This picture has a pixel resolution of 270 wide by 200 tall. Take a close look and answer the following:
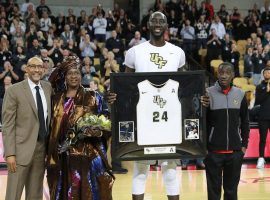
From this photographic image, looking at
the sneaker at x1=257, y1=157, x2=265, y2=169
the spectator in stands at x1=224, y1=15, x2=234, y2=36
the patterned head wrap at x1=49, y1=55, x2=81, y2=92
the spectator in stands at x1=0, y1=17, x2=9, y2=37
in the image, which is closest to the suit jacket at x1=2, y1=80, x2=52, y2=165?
the patterned head wrap at x1=49, y1=55, x2=81, y2=92

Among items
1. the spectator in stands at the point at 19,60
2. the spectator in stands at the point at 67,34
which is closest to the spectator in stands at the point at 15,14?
the spectator in stands at the point at 67,34

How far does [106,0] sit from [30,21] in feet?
17.8

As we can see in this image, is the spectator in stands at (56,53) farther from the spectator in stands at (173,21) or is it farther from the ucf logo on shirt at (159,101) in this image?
the ucf logo on shirt at (159,101)

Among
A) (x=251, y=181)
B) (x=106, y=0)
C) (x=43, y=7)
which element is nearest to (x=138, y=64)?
(x=251, y=181)

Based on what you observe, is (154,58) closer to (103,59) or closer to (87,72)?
(87,72)

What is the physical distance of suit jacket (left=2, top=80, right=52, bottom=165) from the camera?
5.34 meters

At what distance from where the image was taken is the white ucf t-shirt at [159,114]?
5066 mm

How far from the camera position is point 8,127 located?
17.5ft

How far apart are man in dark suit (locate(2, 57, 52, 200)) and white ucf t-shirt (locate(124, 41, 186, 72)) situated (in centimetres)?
88

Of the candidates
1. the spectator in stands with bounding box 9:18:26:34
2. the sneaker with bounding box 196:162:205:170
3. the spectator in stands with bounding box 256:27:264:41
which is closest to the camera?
the sneaker with bounding box 196:162:205:170

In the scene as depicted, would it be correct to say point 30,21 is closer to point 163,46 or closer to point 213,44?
point 213,44

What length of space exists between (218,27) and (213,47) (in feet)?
3.96

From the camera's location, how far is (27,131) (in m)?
5.39

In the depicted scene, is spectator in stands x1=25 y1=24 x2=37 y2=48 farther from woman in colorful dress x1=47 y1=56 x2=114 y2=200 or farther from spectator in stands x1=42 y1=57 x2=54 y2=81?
woman in colorful dress x1=47 y1=56 x2=114 y2=200
